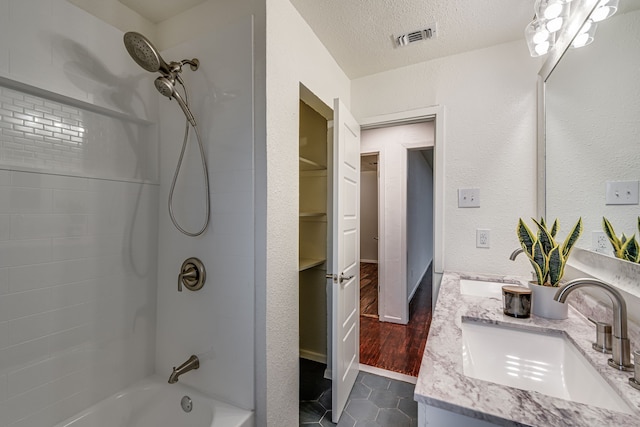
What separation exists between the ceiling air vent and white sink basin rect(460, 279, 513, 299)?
156 cm

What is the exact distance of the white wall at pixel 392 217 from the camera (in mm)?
3062

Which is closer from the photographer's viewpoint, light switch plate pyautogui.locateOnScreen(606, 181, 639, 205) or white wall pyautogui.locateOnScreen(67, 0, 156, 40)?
light switch plate pyautogui.locateOnScreen(606, 181, 639, 205)

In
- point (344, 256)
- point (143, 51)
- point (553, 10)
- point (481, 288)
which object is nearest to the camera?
point (143, 51)

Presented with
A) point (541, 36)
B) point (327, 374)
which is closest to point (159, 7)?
point (541, 36)

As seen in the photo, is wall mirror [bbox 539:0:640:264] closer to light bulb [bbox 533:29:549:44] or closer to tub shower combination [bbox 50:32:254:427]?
light bulb [bbox 533:29:549:44]

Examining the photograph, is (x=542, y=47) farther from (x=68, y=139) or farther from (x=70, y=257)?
(x=70, y=257)

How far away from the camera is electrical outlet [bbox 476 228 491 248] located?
1.77m

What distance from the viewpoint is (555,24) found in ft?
4.19

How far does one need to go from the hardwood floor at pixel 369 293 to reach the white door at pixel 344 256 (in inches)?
55.6

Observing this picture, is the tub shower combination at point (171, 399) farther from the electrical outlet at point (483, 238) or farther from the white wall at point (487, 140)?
the electrical outlet at point (483, 238)

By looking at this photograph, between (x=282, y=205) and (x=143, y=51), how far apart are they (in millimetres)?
888

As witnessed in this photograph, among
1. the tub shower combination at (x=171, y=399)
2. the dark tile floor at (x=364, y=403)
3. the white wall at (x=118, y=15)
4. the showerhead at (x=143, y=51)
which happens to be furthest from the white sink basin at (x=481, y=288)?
the white wall at (x=118, y=15)

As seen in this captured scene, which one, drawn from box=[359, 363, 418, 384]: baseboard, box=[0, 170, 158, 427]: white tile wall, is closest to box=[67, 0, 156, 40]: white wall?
box=[0, 170, 158, 427]: white tile wall

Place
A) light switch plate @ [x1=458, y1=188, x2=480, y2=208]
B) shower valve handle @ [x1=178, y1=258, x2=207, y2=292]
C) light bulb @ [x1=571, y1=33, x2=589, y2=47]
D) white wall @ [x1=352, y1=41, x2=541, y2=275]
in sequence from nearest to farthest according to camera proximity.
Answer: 1. light bulb @ [x1=571, y1=33, x2=589, y2=47]
2. shower valve handle @ [x1=178, y1=258, x2=207, y2=292]
3. white wall @ [x1=352, y1=41, x2=541, y2=275]
4. light switch plate @ [x1=458, y1=188, x2=480, y2=208]
